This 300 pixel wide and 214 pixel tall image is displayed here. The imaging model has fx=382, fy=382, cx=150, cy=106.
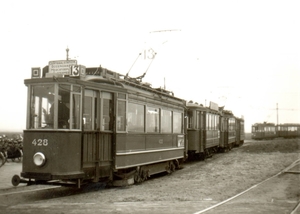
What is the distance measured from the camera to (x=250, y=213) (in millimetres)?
7445

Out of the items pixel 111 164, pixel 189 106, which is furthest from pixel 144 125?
pixel 189 106

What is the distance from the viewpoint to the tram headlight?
29.0 ft

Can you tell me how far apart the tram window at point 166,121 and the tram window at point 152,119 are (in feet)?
1.87

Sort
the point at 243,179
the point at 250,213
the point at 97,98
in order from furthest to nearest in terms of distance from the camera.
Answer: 1. the point at 243,179
2. the point at 97,98
3. the point at 250,213

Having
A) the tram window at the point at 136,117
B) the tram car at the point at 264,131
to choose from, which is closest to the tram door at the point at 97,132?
the tram window at the point at 136,117

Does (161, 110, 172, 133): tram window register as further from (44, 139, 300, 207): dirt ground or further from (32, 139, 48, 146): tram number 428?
(32, 139, 48, 146): tram number 428

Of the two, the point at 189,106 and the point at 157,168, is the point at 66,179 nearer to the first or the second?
the point at 157,168

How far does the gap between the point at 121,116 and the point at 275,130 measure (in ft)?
159

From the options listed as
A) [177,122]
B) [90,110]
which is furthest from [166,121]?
[90,110]

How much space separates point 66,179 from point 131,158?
2541 millimetres

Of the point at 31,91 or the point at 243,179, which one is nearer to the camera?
the point at 31,91

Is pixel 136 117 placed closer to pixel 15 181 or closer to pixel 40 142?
pixel 40 142

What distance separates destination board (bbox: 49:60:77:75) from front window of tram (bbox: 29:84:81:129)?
0.81m

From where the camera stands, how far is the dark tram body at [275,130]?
177 feet
